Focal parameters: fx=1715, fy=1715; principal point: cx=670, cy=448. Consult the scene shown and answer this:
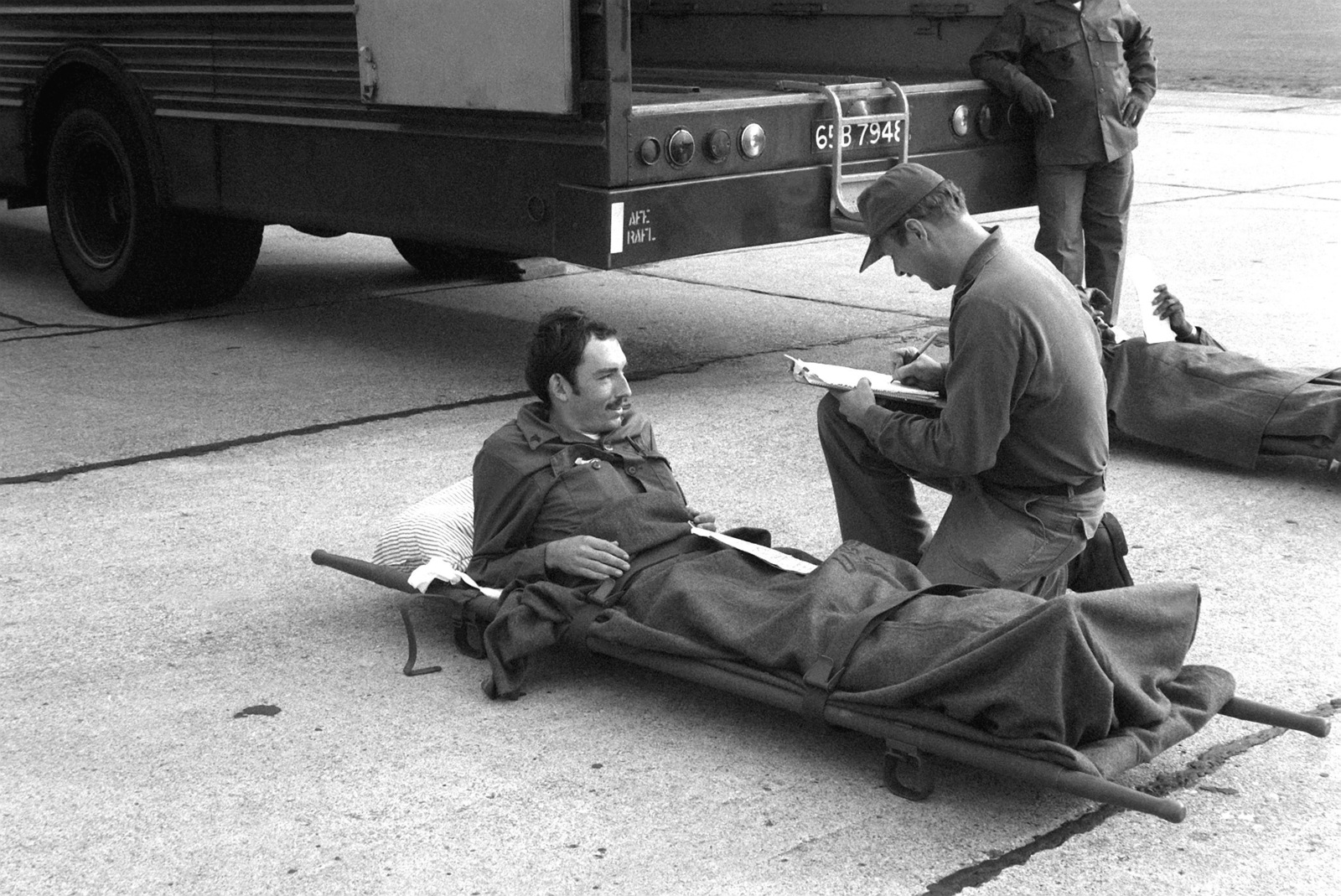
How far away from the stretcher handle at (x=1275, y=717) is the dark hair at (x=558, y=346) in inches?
61.8

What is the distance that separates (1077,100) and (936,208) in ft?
11.1

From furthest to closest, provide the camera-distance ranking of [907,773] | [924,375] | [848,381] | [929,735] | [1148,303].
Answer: [1148,303], [924,375], [848,381], [907,773], [929,735]

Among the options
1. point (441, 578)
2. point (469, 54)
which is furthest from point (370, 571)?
point (469, 54)

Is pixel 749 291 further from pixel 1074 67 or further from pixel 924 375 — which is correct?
pixel 924 375

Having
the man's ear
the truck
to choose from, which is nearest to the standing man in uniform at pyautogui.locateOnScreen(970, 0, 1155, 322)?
the truck

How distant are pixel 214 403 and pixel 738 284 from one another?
3.27 metres

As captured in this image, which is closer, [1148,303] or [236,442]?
[1148,303]

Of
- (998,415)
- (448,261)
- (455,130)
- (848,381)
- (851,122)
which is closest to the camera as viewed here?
(998,415)

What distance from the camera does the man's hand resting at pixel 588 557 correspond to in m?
3.72

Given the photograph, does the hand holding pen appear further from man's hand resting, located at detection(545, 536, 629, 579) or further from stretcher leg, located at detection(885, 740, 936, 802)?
stretcher leg, located at detection(885, 740, 936, 802)

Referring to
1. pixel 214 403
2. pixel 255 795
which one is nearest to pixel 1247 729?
pixel 255 795

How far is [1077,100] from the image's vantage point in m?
6.88

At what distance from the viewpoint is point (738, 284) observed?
881cm

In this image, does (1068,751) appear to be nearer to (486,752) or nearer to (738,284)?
(486,752)
